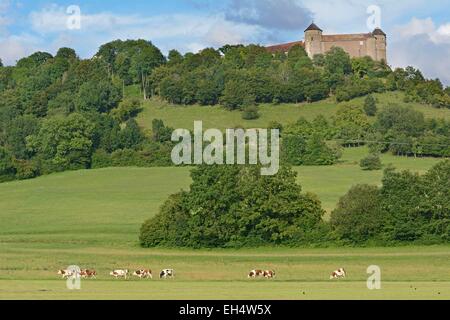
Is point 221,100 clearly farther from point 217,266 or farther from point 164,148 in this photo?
point 217,266

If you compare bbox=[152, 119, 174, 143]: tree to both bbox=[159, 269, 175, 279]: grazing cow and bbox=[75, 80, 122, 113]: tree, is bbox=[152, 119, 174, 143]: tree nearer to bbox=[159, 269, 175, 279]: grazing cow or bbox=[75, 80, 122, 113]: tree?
bbox=[75, 80, 122, 113]: tree

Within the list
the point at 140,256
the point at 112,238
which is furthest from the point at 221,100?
the point at 140,256

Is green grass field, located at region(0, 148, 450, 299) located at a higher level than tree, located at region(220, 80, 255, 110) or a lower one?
lower

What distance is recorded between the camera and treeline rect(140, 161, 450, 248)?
2509 inches

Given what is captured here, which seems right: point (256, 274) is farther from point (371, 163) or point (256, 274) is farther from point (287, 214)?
point (371, 163)

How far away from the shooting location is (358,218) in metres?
63.7

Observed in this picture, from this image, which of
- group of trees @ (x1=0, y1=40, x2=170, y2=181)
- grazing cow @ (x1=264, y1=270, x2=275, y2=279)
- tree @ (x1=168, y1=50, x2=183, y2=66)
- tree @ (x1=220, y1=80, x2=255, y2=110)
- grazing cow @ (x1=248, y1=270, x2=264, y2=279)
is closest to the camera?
grazing cow @ (x1=264, y1=270, x2=275, y2=279)

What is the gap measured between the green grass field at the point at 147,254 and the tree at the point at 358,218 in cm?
215

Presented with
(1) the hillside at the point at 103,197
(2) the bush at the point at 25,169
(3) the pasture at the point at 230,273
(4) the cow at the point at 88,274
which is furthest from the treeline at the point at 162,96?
(4) the cow at the point at 88,274

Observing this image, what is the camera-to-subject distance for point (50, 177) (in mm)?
113938

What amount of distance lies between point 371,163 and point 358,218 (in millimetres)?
44551

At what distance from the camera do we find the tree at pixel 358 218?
208ft

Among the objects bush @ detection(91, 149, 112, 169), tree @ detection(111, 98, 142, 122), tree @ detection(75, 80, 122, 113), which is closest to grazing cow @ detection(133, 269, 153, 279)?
bush @ detection(91, 149, 112, 169)

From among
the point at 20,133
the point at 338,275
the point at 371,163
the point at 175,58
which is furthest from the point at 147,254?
the point at 175,58
